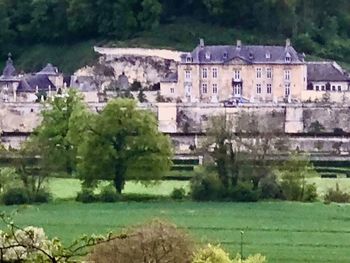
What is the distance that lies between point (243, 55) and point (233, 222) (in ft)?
74.1

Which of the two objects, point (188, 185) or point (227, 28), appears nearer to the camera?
point (188, 185)

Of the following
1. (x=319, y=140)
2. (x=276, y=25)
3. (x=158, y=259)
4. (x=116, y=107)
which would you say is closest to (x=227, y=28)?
(x=276, y=25)

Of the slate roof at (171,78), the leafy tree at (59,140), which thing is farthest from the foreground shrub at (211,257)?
the slate roof at (171,78)

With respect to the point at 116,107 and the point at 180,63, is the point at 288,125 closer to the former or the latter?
the point at 180,63

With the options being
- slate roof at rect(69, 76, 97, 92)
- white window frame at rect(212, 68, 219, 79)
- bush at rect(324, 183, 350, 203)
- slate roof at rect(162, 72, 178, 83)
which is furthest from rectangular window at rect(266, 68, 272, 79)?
bush at rect(324, 183, 350, 203)

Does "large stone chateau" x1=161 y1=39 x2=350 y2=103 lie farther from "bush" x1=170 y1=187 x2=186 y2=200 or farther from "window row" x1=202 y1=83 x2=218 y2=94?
"bush" x1=170 y1=187 x2=186 y2=200

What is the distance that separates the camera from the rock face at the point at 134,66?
5003cm

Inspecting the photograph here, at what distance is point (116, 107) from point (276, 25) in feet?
66.0

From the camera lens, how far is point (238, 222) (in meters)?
25.3

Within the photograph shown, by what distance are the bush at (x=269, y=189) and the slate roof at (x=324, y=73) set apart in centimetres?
1698

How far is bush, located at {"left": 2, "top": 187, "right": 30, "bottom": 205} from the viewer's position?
98.5 ft

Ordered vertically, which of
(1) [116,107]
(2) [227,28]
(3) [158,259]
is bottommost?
(3) [158,259]

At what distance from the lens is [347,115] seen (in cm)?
4650

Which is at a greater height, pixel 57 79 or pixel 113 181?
pixel 57 79
